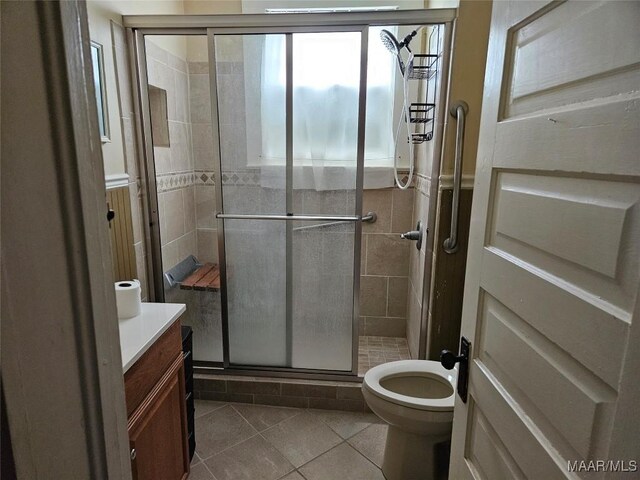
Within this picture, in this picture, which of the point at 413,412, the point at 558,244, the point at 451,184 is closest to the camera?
the point at 558,244

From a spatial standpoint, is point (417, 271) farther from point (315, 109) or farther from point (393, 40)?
point (393, 40)

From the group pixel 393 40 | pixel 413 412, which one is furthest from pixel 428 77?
pixel 413 412

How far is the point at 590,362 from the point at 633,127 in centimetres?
31

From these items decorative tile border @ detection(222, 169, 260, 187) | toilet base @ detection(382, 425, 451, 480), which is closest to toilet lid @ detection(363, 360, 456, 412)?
toilet base @ detection(382, 425, 451, 480)

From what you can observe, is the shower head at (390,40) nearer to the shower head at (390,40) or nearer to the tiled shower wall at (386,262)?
the shower head at (390,40)

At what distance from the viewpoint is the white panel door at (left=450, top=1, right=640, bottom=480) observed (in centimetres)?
47

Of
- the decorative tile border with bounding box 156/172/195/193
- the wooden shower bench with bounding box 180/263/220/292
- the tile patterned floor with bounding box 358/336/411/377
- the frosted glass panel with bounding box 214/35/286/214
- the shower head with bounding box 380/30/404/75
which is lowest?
the tile patterned floor with bounding box 358/336/411/377

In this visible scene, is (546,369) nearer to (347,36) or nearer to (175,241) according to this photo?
(347,36)

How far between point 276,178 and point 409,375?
48.1 inches

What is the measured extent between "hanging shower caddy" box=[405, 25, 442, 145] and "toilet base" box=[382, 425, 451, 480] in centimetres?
148

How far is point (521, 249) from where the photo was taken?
71cm

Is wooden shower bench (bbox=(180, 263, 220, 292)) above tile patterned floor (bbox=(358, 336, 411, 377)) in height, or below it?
above

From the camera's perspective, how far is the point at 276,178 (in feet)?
6.86

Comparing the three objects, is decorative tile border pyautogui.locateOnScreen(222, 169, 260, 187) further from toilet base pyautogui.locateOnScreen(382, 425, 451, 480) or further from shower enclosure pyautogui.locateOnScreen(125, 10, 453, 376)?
toilet base pyautogui.locateOnScreen(382, 425, 451, 480)
